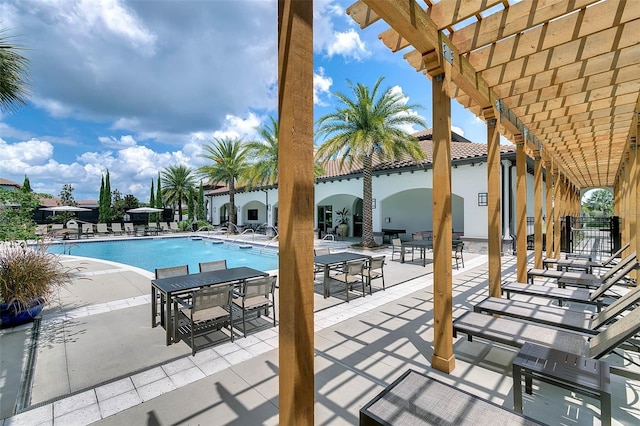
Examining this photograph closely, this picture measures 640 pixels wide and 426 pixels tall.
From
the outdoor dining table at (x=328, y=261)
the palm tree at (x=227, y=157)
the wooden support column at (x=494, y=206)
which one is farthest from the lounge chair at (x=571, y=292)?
the palm tree at (x=227, y=157)

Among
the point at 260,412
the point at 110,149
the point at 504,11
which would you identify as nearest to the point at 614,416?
the point at 260,412

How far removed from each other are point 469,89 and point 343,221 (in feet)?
59.4

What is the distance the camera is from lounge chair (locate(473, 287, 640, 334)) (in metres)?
3.61

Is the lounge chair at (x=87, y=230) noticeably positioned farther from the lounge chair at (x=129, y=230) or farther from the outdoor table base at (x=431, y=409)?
the outdoor table base at (x=431, y=409)

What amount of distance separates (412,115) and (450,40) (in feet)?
35.8

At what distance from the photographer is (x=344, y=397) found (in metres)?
2.97

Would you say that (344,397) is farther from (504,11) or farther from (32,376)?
(504,11)

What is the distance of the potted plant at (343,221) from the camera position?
2136cm

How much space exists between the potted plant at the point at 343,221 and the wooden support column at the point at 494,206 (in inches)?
644

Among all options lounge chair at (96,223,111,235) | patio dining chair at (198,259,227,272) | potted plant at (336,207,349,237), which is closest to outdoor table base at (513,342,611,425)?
patio dining chair at (198,259,227,272)

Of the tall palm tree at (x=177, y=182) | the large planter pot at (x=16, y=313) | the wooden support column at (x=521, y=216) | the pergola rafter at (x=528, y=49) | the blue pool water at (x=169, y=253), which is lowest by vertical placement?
the blue pool water at (x=169, y=253)

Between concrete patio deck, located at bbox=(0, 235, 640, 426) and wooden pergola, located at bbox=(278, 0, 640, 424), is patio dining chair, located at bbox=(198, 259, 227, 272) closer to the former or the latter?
concrete patio deck, located at bbox=(0, 235, 640, 426)

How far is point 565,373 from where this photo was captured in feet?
8.13

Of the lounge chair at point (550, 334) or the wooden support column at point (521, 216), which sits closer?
the lounge chair at point (550, 334)
